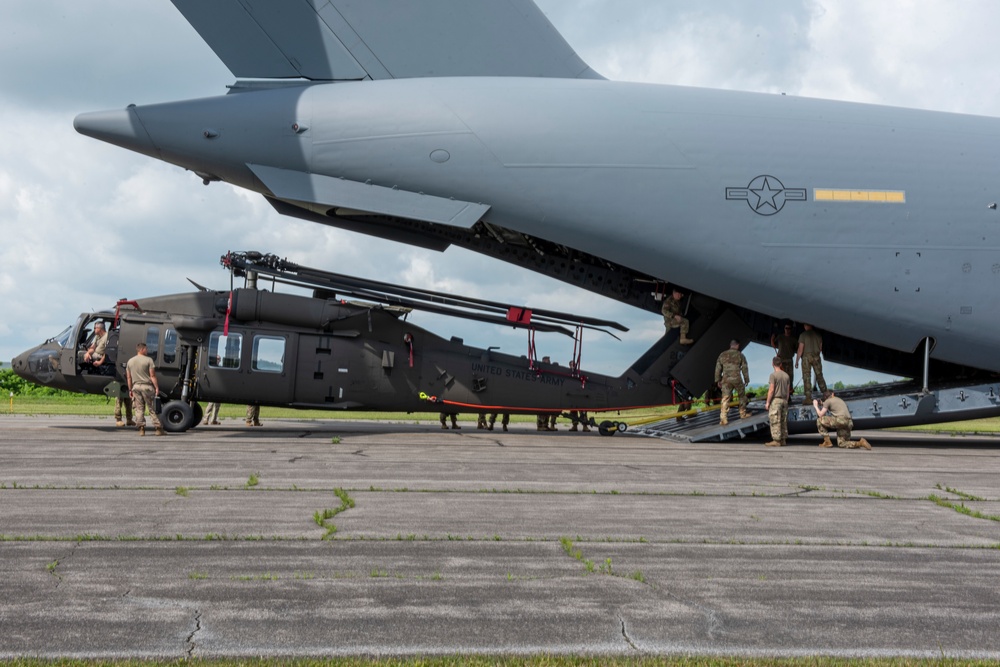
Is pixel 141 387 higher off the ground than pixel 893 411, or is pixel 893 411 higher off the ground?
pixel 893 411

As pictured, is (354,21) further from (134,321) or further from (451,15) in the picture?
(134,321)

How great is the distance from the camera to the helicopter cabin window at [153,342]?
51.3 ft

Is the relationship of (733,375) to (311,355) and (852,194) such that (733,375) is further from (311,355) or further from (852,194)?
(311,355)

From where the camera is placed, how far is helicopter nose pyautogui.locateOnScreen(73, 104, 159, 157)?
15.9m

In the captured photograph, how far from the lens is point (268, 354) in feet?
51.4

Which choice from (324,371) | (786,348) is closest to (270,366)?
(324,371)

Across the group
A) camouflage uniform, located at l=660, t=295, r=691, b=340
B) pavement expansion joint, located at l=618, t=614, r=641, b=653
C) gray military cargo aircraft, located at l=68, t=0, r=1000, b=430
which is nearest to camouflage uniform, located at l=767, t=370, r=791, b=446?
gray military cargo aircraft, located at l=68, t=0, r=1000, b=430

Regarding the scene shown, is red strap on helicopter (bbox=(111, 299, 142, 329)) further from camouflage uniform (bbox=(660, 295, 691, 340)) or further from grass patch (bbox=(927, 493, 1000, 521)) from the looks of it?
grass patch (bbox=(927, 493, 1000, 521))

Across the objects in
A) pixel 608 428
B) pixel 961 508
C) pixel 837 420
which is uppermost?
pixel 837 420

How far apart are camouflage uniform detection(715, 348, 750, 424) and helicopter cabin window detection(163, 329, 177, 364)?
1056 centimetres

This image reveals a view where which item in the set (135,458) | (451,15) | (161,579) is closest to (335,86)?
(451,15)

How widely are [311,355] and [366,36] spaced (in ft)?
21.2

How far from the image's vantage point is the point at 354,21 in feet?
53.8

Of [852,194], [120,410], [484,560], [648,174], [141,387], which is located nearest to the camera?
[484,560]
